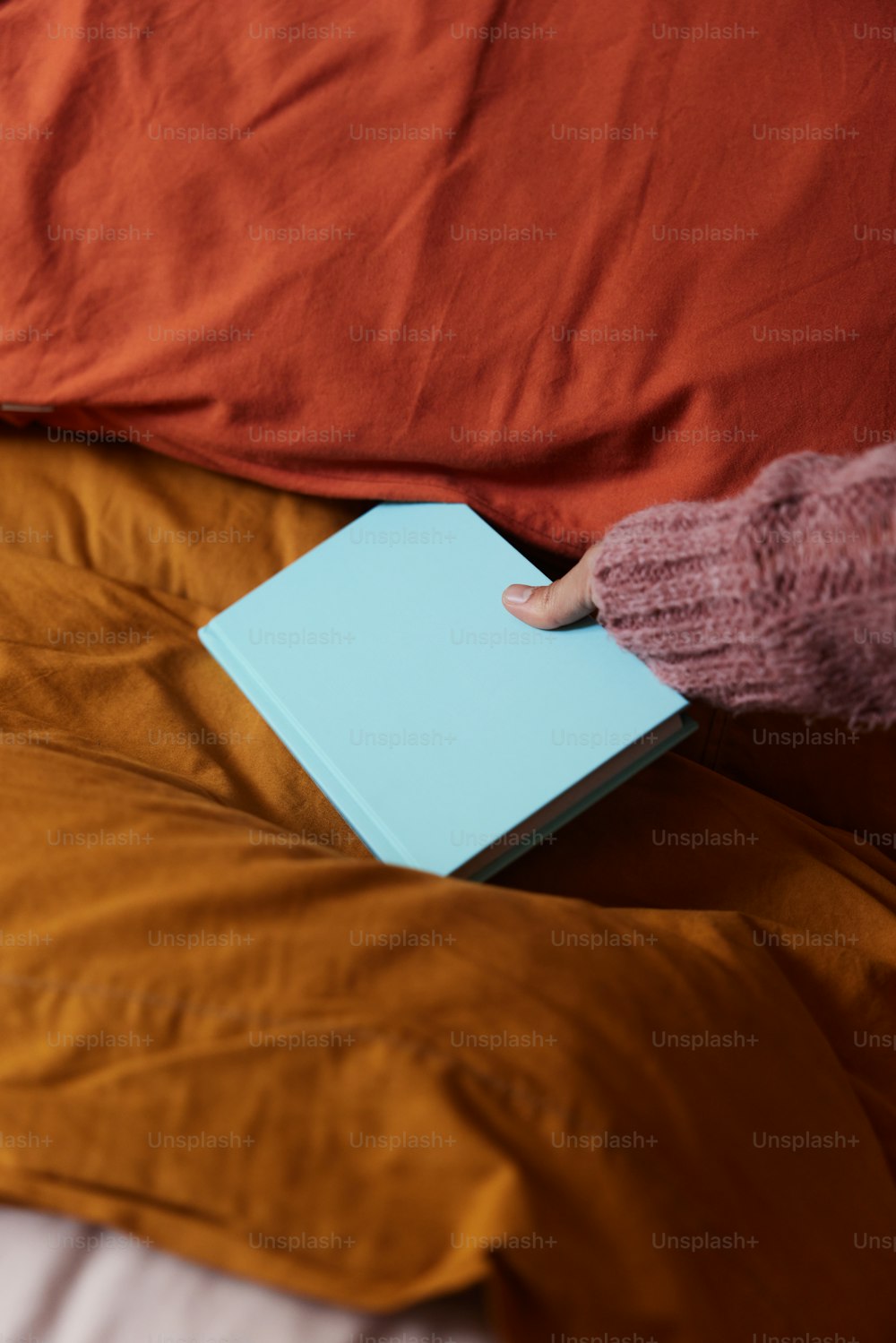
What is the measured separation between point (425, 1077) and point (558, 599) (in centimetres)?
36

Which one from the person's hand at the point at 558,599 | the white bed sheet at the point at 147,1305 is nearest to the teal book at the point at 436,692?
the person's hand at the point at 558,599

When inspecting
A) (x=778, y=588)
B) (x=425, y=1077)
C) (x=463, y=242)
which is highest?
(x=463, y=242)

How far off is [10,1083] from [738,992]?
14.4 inches

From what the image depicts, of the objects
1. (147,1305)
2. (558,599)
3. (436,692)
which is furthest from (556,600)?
(147,1305)

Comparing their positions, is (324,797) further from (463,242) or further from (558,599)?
(463,242)

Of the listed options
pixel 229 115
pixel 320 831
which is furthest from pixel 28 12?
pixel 320 831

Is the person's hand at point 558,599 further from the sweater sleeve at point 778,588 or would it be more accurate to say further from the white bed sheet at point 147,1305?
the white bed sheet at point 147,1305

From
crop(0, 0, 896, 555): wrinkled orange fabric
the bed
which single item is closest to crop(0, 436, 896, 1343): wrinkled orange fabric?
the bed

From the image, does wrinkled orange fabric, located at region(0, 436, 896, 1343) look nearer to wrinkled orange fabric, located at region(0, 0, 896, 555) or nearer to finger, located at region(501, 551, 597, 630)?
finger, located at region(501, 551, 597, 630)

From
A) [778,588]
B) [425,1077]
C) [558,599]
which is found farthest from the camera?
[558,599]

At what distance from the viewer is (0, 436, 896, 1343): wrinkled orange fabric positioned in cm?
44

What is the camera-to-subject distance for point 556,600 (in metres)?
0.70

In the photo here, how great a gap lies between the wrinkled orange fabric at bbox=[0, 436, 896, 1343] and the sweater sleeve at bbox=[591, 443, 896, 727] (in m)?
0.15

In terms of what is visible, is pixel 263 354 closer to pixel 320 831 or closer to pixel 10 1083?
pixel 320 831
